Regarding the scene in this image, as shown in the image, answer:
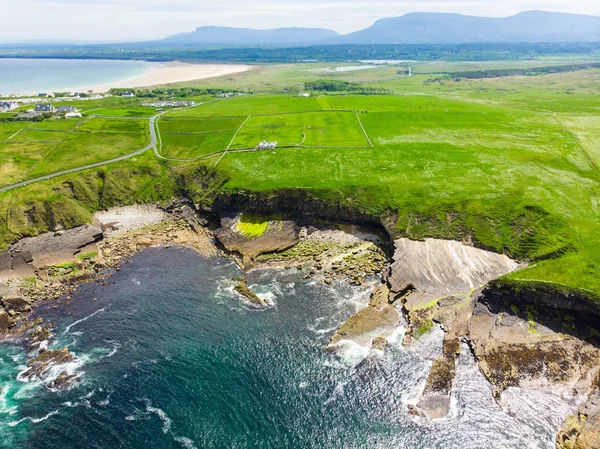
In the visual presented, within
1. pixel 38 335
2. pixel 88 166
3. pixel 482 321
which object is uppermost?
pixel 88 166

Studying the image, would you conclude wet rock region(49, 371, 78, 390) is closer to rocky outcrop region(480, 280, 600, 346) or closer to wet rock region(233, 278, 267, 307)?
wet rock region(233, 278, 267, 307)

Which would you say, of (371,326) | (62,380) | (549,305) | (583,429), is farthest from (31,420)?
(549,305)

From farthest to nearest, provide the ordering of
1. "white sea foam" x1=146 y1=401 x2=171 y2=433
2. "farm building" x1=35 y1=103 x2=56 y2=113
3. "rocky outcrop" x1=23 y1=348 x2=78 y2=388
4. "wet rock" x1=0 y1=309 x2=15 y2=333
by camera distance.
Result: "farm building" x1=35 y1=103 x2=56 y2=113, "wet rock" x1=0 y1=309 x2=15 y2=333, "rocky outcrop" x1=23 y1=348 x2=78 y2=388, "white sea foam" x1=146 y1=401 x2=171 y2=433

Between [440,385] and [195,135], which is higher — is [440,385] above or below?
below

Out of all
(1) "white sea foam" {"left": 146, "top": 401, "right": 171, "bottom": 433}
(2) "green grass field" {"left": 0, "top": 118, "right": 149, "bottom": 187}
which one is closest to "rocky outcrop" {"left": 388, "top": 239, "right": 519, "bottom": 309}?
(1) "white sea foam" {"left": 146, "top": 401, "right": 171, "bottom": 433}

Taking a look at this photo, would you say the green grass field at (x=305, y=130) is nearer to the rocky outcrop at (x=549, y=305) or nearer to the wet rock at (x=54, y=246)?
the wet rock at (x=54, y=246)

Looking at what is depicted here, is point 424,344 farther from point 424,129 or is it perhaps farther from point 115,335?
point 424,129

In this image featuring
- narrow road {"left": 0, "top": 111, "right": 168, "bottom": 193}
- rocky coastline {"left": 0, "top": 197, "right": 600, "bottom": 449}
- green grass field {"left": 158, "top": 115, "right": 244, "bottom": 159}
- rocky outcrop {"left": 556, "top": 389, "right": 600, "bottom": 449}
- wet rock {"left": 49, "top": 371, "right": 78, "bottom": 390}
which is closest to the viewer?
rocky outcrop {"left": 556, "top": 389, "right": 600, "bottom": 449}

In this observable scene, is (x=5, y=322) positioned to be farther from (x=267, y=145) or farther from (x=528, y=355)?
(x=528, y=355)
